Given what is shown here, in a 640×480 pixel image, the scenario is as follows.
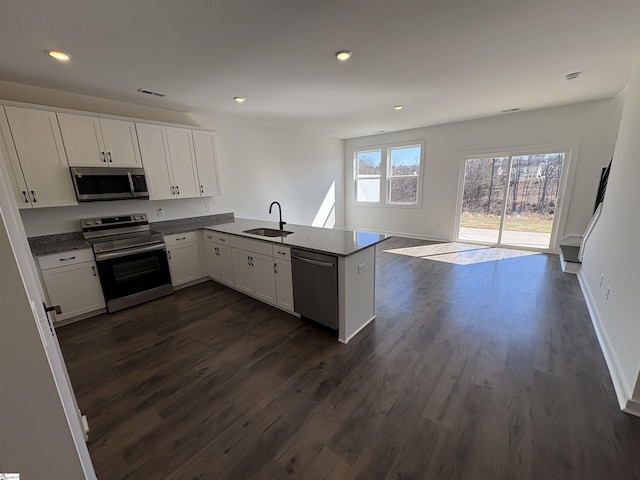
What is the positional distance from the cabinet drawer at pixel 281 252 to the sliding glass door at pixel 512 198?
4.83 meters

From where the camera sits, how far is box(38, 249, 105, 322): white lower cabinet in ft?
9.12

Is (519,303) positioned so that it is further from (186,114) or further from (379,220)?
(186,114)

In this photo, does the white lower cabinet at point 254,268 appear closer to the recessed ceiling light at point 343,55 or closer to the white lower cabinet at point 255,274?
the white lower cabinet at point 255,274

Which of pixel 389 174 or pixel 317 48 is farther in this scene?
pixel 389 174

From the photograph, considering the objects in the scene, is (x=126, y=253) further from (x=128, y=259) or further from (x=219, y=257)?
(x=219, y=257)

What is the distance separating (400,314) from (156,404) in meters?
2.46

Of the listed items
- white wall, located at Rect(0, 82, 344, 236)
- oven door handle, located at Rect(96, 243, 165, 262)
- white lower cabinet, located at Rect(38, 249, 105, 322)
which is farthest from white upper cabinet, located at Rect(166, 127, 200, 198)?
white lower cabinet, located at Rect(38, 249, 105, 322)

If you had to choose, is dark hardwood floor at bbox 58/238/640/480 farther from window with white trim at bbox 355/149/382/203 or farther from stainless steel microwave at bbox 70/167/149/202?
window with white trim at bbox 355/149/382/203

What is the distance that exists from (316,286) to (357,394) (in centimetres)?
102

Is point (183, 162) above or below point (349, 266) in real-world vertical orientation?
above

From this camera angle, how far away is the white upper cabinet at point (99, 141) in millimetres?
2906

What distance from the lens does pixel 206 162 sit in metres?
4.09

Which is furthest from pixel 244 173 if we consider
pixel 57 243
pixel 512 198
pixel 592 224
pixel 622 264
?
pixel 592 224

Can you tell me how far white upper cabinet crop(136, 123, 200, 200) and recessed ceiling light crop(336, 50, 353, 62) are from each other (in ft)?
8.50
